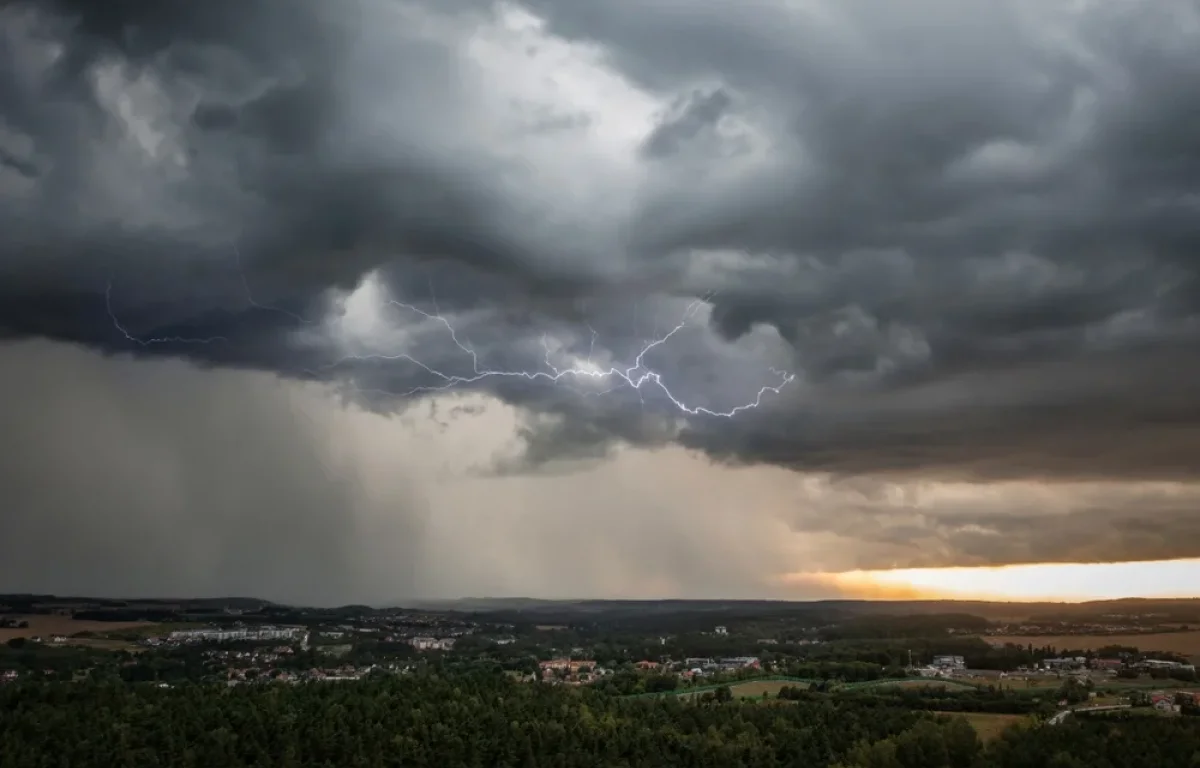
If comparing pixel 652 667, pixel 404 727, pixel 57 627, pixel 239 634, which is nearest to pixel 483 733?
pixel 404 727

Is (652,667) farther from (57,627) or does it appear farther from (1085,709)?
(57,627)

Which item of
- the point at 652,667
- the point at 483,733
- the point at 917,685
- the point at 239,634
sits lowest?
the point at 652,667

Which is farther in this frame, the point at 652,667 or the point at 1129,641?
the point at 652,667

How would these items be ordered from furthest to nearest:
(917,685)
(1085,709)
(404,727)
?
1. (917,685)
2. (1085,709)
3. (404,727)

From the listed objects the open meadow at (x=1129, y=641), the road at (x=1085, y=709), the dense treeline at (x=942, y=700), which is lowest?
the dense treeline at (x=942, y=700)

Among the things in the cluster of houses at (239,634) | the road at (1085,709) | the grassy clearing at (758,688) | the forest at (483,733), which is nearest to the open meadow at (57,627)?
the cluster of houses at (239,634)

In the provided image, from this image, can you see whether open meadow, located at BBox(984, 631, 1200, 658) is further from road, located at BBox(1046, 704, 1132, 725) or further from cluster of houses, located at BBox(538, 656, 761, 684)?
road, located at BBox(1046, 704, 1132, 725)

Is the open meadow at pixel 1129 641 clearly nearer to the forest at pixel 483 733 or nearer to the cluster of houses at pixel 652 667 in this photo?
the cluster of houses at pixel 652 667
